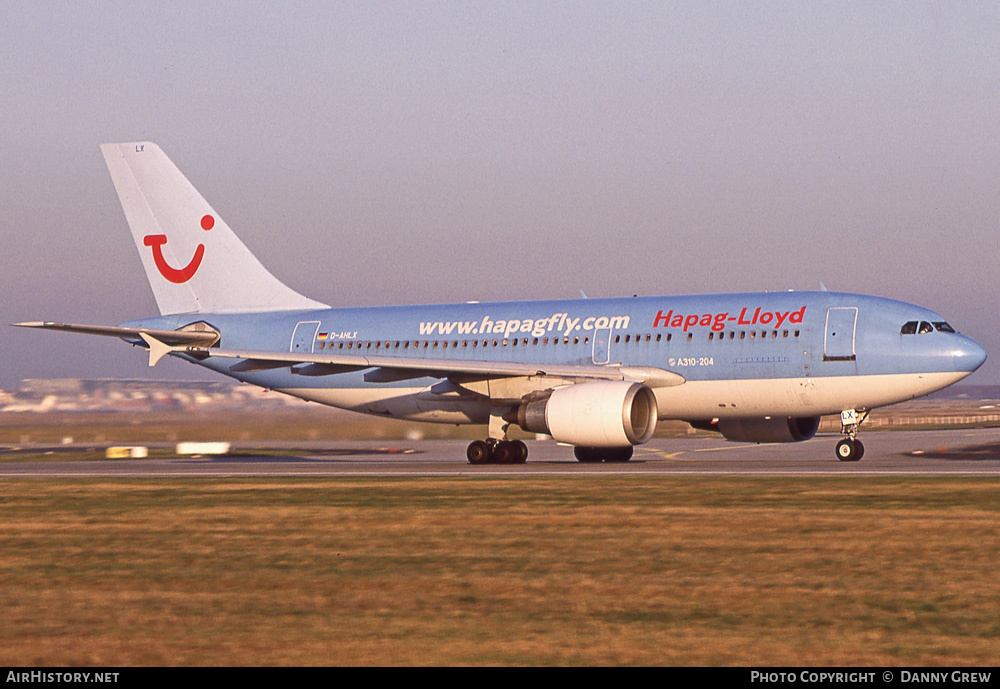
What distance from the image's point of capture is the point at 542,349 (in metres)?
32.4

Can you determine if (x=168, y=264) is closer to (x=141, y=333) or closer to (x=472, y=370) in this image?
(x=141, y=333)

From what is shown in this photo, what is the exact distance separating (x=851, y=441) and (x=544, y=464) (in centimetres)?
730

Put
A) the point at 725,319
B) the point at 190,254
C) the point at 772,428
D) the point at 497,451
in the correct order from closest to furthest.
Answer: the point at 725,319 < the point at 497,451 < the point at 772,428 < the point at 190,254

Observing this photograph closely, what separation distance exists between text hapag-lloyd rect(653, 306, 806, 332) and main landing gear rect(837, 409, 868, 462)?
2.52 meters

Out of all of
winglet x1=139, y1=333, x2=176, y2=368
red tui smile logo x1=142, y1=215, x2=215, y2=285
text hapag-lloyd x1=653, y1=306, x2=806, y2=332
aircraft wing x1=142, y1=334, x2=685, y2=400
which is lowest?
aircraft wing x1=142, y1=334, x2=685, y2=400

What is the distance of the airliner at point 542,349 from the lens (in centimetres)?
2888

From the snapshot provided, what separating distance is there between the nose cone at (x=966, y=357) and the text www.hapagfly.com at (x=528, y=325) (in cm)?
771

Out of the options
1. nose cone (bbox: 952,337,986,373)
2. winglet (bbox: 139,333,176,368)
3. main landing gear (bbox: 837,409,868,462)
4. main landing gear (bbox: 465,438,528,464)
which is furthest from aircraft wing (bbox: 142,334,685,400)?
nose cone (bbox: 952,337,986,373)

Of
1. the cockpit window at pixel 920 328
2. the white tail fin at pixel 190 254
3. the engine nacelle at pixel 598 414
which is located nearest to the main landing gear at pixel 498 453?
the engine nacelle at pixel 598 414

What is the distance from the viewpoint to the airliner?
94.7 ft

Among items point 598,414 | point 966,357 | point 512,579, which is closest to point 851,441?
point 966,357

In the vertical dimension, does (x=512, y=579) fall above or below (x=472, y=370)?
below

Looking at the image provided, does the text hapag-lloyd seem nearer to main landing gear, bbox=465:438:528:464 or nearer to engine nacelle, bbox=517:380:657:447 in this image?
engine nacelle, bbox=517:380:657:447
